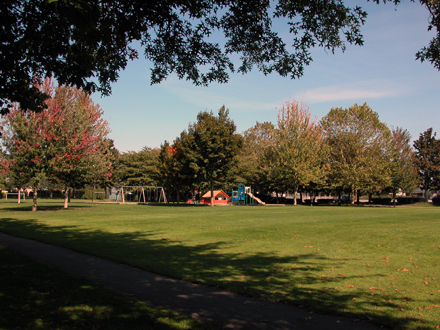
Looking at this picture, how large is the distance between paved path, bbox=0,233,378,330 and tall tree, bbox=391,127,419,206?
5356 cm

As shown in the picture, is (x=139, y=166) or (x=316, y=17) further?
(x=139, y=166)

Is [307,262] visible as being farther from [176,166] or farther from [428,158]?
[428,158]

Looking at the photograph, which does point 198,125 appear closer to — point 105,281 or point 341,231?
point 341,231

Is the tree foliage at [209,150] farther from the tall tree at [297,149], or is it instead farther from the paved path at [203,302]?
the paved path at [203,302]

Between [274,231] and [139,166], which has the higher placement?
[139,166]

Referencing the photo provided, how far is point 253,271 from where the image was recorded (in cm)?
835

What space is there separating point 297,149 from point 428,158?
138 feet

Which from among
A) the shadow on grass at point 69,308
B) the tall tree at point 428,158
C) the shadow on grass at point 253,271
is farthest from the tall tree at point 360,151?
the shadow on grass at point 69,308

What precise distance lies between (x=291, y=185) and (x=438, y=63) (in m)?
52.1

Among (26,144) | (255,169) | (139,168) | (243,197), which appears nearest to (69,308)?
(26,144)

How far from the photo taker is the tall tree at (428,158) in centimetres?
7656

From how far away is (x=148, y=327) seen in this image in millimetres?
4840

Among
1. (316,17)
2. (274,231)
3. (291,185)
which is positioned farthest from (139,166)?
(316,17)

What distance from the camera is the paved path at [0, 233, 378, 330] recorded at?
5035 millimetres
